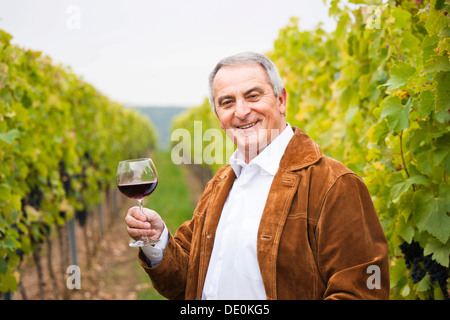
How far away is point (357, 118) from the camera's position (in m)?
2.99

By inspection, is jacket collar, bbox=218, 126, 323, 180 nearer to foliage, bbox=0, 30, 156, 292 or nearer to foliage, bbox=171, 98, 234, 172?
foliage, bbox=0, 30, 156, 292

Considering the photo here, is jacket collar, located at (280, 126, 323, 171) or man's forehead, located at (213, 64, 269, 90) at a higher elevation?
man's forehead, located at (213, 64, 269, 90)

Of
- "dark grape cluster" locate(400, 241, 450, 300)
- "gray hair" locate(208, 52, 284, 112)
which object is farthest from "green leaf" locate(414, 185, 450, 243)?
"gray hair" locate(208, 52, 284, 112)

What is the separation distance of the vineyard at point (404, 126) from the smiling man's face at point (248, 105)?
0.58 meters

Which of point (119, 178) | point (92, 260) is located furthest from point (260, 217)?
point (92, 260)

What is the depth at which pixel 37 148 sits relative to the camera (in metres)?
4.40

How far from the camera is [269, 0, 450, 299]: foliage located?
1.81 metres

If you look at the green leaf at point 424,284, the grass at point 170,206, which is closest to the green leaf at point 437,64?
the green leaf at point 424,284

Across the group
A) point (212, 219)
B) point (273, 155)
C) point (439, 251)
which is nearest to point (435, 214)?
point (439, 251)

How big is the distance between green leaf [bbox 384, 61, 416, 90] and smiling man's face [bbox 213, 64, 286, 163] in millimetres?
587

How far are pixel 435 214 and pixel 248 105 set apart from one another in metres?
1.00

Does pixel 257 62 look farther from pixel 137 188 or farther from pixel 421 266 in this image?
pixel 421 266
